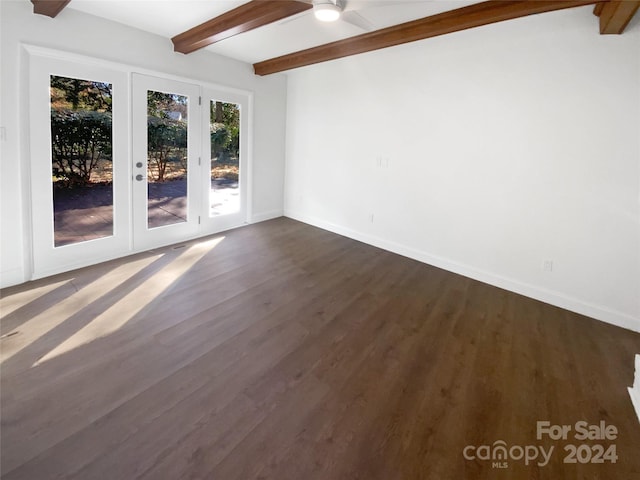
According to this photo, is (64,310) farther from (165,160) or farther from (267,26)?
(267,26)

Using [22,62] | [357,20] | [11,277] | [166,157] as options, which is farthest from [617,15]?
[11,277]

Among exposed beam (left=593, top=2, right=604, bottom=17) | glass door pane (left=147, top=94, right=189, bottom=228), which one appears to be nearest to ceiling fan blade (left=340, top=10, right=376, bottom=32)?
exposed beam (left=593, top=2, right=604, bottom=17)

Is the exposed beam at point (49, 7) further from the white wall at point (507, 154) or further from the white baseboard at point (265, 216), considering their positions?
the white baseboard at point (265, 216)

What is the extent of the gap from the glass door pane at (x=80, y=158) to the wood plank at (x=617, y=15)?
466cm

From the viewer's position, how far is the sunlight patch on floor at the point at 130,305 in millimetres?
2391

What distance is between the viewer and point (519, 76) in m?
3.45

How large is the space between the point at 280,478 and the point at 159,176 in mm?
3898

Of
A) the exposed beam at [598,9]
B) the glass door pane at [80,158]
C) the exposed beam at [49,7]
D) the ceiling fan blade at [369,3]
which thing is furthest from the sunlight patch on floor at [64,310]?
the exposed beam at [598,9]

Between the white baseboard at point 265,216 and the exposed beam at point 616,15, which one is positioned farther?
the white baseboard at point 265,216

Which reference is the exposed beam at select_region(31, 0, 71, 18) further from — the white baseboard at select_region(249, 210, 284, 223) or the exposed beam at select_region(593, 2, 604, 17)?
the exposed beam at select_region(593, 2, 604, 17)

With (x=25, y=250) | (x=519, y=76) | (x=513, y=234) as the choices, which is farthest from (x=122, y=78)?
(x=513, y=234)

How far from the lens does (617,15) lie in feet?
8.27

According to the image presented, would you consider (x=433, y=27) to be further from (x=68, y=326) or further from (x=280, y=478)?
(x=68, y=326)

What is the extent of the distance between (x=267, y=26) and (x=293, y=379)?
3583mm
